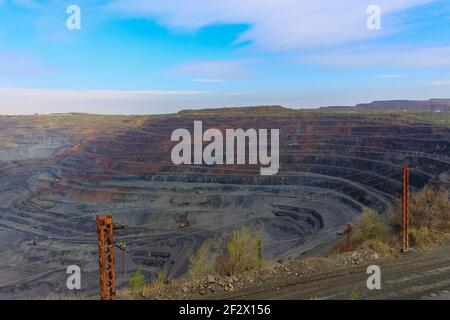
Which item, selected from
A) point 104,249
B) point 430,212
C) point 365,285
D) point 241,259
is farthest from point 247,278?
point 430,212

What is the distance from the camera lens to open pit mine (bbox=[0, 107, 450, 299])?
145 feet

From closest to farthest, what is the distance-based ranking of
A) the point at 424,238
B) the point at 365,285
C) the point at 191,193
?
the point at 365,285 < the point at 424,238 < the point at 191,193

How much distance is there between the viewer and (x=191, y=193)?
71.4 m

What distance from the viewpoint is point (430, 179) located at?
153ft

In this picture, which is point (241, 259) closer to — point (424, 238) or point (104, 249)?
point (104, 249)

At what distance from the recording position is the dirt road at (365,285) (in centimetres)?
962

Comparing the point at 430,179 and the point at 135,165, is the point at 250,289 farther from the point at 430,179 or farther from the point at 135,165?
the point at 135,165

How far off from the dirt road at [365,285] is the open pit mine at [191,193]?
18430 millimetres

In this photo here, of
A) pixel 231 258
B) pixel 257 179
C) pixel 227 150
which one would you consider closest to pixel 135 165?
pixel 227 150

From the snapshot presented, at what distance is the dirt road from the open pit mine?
18.4 meters

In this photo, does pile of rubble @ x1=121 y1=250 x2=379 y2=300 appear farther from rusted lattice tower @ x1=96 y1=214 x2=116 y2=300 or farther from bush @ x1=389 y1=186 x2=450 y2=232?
bush @ x1=389 y1=186 x2=450 y2=232

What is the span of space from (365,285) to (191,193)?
62059 millimetres

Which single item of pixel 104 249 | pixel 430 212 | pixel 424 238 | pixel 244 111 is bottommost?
pixel 424 238

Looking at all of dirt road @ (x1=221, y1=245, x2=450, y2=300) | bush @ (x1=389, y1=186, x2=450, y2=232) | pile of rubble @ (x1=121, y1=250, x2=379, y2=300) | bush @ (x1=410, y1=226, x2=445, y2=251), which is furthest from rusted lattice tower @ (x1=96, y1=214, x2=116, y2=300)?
bush @ (x1=389, y1=186, x2=450, y2=232)
